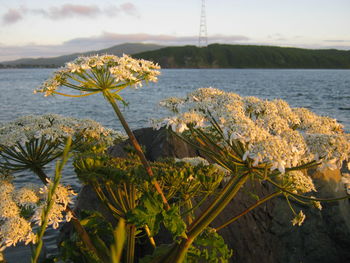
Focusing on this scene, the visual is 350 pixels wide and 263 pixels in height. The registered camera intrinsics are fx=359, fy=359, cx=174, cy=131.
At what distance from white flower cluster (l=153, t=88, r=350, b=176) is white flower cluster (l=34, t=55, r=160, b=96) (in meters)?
0.71

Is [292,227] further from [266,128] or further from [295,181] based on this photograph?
[266,128]

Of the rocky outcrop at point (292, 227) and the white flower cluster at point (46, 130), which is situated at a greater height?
the white flower cluster at point (46, 130)

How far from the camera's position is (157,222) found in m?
4.25

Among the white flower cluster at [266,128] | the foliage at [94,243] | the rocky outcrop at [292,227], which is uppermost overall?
the white flower cluster at [266,128]

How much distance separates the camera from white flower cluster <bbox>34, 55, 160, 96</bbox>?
4879 mm

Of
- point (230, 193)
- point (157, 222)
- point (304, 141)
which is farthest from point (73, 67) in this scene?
point (304, 141)

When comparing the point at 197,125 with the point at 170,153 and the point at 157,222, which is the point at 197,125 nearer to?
the point at 157,222

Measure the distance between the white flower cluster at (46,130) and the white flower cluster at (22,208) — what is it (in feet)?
2.26

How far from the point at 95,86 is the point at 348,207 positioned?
719 centimetres

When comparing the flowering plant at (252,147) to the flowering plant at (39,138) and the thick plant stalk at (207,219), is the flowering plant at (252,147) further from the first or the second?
the flowering plant at (39,138)

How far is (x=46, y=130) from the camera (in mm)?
5188

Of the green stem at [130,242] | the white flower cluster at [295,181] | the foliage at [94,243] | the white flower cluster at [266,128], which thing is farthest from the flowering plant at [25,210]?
the white flower cluster at [295,181]

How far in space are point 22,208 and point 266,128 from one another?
3522mm

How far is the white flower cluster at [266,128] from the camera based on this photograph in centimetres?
392
